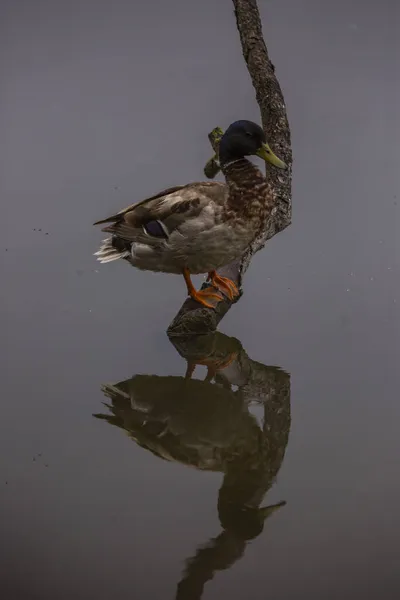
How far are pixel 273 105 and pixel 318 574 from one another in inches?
115

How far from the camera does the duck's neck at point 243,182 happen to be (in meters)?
3.12

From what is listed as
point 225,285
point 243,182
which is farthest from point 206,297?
point 243,182

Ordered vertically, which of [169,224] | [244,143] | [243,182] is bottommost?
[169,224]

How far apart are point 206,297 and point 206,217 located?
51cm

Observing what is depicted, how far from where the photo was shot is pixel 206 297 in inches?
138

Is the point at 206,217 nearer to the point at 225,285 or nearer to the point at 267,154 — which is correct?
the point at 267,154

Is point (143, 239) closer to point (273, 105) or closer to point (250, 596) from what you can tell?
point (273, 105)

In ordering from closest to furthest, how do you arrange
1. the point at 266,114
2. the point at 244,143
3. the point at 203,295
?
the point at 244,143 → the point at 203,295 → the point at 266,114

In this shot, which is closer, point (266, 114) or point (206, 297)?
point (206, 297)

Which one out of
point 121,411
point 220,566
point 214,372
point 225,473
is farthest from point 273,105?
point 220,566

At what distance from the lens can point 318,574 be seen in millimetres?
1761

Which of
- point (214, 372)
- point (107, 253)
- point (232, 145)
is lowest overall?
point (214, 372)

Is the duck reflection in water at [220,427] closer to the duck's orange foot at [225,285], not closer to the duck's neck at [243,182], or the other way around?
the duck's orange foot at [225,285]

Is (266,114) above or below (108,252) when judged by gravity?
above
